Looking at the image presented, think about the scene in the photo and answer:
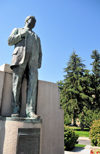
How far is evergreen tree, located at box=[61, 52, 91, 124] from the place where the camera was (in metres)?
25.2

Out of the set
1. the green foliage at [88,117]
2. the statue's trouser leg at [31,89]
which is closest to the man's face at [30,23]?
the statue's trouser leg at [31,89]

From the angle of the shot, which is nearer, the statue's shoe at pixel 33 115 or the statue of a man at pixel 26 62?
the statue's shoe at pixel 33 115

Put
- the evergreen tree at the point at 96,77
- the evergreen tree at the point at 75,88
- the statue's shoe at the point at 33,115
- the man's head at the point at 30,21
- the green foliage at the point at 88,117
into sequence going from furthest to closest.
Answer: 1. the evergreen tree at the point at 96,77
2. the evergreen tree at the point at 75,88
3. the green foliage at the point at 88,117
4. the man's head at the point at 30,21
5. the statue's shoe at the point at 33,115

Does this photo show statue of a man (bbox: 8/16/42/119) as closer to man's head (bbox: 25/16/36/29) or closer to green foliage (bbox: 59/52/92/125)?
man's head (bbox: 25/16/36/29)

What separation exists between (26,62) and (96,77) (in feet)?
90.1

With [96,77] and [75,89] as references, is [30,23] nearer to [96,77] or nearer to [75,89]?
[75,89]

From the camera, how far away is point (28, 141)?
119 inches

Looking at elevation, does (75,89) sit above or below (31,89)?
above

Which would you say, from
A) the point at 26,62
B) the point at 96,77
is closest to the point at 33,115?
the point at 26,62

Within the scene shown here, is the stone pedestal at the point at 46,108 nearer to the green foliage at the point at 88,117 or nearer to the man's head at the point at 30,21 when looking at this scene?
the man's head at the point at 30,21

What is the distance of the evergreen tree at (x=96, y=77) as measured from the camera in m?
27.1

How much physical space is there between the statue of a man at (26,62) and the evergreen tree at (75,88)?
2195cm

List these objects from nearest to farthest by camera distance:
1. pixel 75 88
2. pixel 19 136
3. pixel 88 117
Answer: pixel 19 136, pixel 88 117, pixel 75 88

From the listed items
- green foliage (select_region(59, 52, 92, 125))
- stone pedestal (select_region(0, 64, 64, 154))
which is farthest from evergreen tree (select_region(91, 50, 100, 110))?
stone pedestal (select_region(0, 64, 64, 154))
